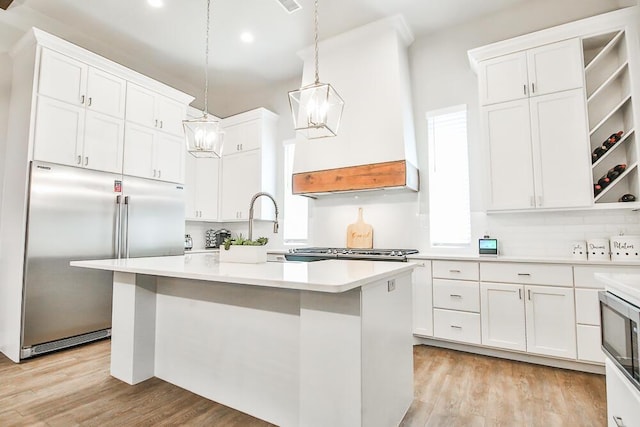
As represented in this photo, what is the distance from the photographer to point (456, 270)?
10.6 feet

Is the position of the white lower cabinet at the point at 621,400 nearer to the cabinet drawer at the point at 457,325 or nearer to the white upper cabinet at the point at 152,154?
the cabinet drawer at the point at 457,325

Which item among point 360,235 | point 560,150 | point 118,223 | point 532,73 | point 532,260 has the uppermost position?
point 532,73

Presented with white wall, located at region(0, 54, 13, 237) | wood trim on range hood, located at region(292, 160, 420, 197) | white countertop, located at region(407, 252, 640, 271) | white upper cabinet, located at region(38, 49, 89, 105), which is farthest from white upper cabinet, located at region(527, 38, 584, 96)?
white wall, located at region(0, 54, 13, 237)

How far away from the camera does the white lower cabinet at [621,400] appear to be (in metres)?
1.17

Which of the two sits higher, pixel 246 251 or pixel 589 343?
pixel 246 251

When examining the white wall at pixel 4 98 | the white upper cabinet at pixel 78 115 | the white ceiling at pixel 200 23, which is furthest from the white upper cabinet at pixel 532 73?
the white wall at pixel 4 98

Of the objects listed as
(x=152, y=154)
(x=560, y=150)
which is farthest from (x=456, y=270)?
(x=152, y=154)

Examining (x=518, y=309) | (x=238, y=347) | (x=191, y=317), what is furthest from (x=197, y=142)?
(x=518, y=309)

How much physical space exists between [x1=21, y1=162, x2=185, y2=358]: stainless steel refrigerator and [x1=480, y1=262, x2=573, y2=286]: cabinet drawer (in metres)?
3.66

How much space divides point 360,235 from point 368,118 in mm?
1426

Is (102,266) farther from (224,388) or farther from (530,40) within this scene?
(530,40)

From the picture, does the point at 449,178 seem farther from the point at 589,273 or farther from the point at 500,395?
the point at 500,395

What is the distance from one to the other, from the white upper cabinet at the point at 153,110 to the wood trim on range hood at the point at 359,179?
176 centimetres

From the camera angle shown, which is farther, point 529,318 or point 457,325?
point 457,325
